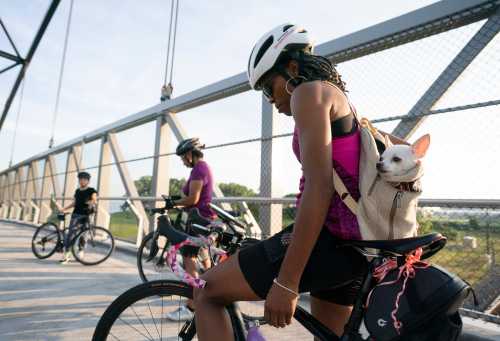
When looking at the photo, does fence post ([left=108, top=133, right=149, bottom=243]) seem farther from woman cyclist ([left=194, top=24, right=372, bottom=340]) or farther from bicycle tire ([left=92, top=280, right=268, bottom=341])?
woman cyclist ([left=194, top=24, right=372, bottom=340])

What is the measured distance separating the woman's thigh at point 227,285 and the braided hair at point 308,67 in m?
0.70

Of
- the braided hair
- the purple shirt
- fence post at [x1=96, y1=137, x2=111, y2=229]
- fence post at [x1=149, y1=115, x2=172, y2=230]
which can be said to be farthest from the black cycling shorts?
fence post at [x1=96, y1=137, x2=111, y2=229]

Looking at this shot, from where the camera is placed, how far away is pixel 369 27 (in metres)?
3.31

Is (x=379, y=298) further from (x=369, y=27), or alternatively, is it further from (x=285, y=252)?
(x=369, y=27)


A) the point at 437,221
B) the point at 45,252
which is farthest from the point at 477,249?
the point at 45,252

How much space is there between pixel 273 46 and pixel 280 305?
94cm

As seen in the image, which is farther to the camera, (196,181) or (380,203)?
(196,181)

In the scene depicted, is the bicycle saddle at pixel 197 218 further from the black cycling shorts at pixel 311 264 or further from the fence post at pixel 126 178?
the fence post at pixel 126 178

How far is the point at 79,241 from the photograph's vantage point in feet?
19.8

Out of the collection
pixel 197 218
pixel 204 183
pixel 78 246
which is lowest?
pixel 78 246

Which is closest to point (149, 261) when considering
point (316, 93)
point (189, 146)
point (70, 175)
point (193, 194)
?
point (193, 194)

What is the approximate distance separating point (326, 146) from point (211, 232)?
886 mm

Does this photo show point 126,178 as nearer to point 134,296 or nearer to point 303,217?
point 134,296

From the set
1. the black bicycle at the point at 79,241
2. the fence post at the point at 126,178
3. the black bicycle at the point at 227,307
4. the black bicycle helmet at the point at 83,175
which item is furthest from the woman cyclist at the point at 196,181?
the black bicycle helmet at the point at 83,175
